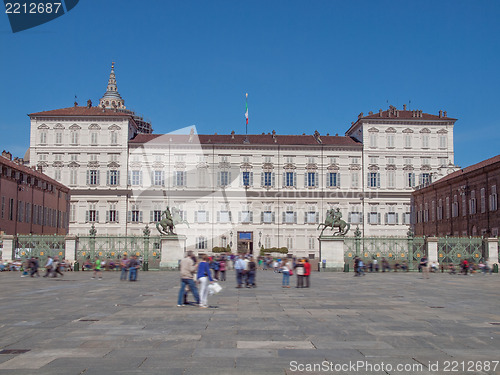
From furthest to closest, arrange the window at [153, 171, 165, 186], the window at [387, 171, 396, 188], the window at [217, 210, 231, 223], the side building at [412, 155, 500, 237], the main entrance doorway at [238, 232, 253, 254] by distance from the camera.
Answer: the window at [153, 171, 165, 186] < the window at [387, 171, 396, 188] < the window at [217, 210, 231, 223] < the main entrance doorway at [238, 232, 253, 254] < the side building at [412, 155, 500, 237]

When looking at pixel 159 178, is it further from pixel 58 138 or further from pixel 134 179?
pixel 58 138

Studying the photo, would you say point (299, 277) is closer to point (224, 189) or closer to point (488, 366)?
point (488, 366)

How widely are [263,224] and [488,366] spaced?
64445mm

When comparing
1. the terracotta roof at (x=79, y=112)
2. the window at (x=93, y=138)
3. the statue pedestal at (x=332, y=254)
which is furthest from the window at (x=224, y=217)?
the statue pedestal at (x=332, y=254)

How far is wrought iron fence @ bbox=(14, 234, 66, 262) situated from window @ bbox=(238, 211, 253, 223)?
117 ft

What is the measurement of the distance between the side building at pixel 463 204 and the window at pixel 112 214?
37692 millimetres

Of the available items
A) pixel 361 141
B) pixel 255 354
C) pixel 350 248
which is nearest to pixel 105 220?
pixel 361 141

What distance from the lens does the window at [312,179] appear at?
2857 inches

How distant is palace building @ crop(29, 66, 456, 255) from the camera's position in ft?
232

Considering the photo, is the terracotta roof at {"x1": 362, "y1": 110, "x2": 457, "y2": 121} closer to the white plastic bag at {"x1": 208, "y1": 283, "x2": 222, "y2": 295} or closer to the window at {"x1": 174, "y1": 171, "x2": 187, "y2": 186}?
the window at {"x1": 174, "y1": 171, "x2": 187, "y2": 186}

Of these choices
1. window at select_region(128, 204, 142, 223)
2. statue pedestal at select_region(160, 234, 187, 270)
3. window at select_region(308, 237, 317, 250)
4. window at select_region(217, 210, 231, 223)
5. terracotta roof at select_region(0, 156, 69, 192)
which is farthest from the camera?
window at select_region(217, 210, 231, 223)

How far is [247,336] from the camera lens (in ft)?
33.3

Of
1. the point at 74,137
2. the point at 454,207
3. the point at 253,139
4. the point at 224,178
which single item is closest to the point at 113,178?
the point at 74,137

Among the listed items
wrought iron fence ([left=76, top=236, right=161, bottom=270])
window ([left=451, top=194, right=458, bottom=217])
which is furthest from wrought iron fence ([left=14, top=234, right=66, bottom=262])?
window ([left=451, top=194, right=458, bottom=217])
